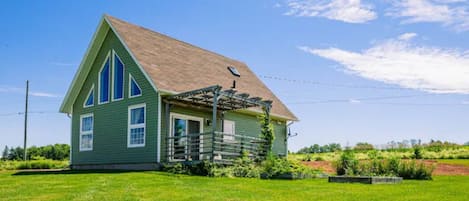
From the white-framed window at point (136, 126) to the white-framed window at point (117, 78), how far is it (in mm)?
1014

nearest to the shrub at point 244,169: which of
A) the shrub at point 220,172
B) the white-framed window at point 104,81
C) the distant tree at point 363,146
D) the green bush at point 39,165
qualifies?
the shrub at point 220,172

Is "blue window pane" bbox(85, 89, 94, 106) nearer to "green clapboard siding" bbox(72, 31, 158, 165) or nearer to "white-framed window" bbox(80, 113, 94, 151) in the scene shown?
"green clapboard siding" bbox(72, 31, 158, 165)

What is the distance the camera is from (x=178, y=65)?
64.6ft

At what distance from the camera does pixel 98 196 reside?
9.04 meters

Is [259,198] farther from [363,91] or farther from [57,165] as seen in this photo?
[363,91]

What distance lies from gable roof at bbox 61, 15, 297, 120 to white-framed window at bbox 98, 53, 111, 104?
1.48 meters

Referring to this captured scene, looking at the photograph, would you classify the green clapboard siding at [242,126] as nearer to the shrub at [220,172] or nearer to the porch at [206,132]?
the porch at [206,132]

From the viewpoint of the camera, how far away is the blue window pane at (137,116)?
59.1 feet

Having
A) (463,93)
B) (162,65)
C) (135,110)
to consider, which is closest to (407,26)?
(162,65)

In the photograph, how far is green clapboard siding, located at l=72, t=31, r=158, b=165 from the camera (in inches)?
691

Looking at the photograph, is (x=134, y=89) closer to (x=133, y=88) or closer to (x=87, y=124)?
(x=133, y=88)

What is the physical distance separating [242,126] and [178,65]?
3774mm

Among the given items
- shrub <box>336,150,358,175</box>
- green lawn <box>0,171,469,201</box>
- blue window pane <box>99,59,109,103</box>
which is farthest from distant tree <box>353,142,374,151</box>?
green lawn <box>0,171,469,201</box>

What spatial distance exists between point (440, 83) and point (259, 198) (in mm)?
27324
